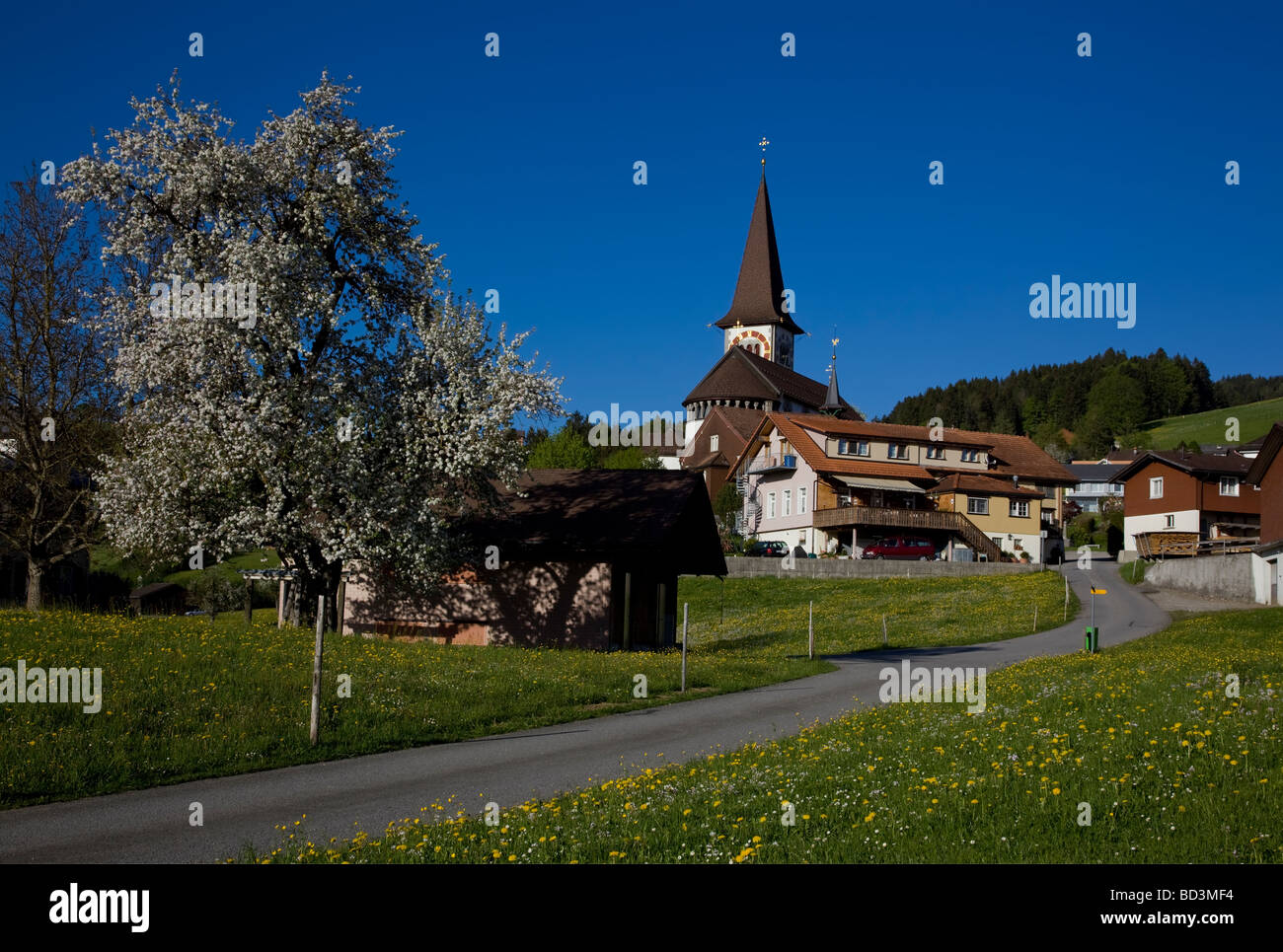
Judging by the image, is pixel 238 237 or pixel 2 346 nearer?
pixel 238 237

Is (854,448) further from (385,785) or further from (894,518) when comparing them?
(385,785)

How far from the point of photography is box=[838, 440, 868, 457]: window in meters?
76.9

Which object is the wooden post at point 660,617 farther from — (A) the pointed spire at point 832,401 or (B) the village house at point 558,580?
(A) the pointed spire at point 832,401

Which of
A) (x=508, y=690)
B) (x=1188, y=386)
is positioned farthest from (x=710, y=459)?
(x=1188, y=386)

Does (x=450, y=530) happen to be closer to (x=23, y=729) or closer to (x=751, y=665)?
(x=751, y=665)

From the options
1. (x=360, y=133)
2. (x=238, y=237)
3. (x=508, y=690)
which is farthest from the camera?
(x=360, y=133)

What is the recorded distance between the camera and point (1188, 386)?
603 ft

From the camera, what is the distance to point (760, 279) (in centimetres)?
14125

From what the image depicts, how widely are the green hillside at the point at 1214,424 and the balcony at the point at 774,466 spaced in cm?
8544

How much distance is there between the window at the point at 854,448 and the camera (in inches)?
3029

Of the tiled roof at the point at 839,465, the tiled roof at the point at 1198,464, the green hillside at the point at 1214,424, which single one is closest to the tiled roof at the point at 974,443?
the tiled roof at the point at 839,465

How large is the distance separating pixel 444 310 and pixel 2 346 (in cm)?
1445

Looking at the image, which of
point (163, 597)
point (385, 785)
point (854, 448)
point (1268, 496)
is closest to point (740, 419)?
point (854, 448)

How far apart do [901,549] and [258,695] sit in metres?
58.4
